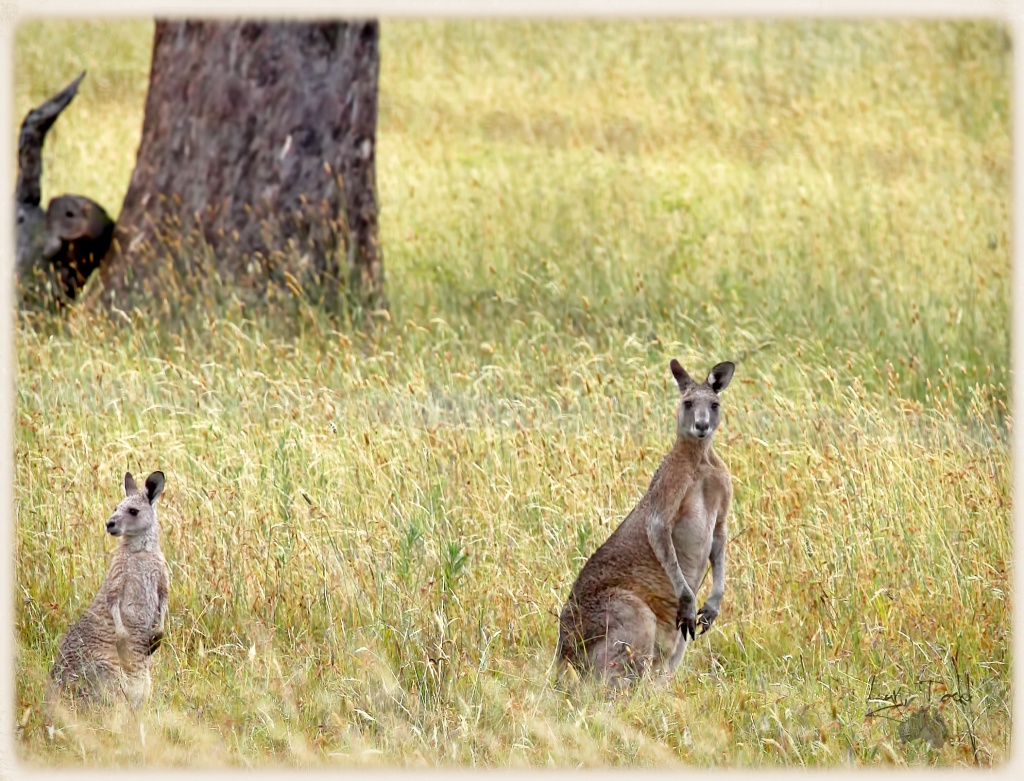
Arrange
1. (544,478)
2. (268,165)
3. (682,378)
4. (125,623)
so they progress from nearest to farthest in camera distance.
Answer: (125,623) < (682,378) < (544,478) < (268,165)

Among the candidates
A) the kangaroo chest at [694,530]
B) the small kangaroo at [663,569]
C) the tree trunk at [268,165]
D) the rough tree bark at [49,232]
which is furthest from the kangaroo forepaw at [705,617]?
the rough tree bark at [49,232]

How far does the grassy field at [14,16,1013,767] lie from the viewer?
17.4 feet

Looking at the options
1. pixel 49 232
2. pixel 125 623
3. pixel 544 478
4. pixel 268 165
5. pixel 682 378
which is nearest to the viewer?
pixel 125 623

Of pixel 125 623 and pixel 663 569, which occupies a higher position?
pixel 663 569

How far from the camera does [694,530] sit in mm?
5691

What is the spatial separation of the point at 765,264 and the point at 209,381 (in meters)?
5.84

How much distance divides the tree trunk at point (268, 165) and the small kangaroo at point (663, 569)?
5.85m

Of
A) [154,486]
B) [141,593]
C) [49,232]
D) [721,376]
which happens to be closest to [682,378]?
Result: [721,376]

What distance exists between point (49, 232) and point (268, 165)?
6.19ft

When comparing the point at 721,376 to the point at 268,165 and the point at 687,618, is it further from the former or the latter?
the point at 268,165

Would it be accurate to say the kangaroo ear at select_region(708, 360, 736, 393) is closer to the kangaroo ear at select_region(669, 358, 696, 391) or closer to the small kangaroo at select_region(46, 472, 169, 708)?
the kangaroo ear at select_region(669, 358, 696, 391)

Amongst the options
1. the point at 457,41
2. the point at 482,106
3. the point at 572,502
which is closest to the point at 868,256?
the point at 572,502

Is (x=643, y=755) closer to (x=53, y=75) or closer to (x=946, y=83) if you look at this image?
(x=946, y=83)

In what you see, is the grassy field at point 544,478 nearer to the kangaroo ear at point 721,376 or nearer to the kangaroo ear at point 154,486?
the kangaroo ear at point 154,486
